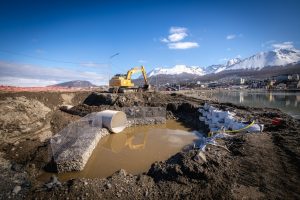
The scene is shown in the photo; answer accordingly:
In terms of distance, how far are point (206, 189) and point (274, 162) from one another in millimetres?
2621

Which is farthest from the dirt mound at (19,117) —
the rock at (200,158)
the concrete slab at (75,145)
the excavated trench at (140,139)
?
the rock at (200,158)

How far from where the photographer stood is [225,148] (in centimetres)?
760

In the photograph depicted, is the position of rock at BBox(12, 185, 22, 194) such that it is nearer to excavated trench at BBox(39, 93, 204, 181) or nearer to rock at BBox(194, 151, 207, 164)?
excavated trench at BBox(39, 93, 204, 181)

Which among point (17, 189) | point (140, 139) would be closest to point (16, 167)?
point (17, 189)

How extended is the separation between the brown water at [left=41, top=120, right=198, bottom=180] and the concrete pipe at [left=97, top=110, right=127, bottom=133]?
1.37 feet

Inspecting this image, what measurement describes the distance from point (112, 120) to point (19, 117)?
604 centimetres

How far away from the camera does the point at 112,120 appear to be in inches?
520

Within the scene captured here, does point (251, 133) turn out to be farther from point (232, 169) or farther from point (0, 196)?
point (0, 196)

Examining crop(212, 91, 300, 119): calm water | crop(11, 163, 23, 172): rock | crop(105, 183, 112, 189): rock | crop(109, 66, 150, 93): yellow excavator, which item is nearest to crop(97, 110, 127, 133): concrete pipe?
crop(11, 163, 23, 172): rock

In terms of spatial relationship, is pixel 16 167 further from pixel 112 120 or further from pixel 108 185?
→ pixel 112 120

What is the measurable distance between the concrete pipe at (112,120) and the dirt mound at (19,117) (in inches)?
165

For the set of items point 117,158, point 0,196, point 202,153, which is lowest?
point 117,158

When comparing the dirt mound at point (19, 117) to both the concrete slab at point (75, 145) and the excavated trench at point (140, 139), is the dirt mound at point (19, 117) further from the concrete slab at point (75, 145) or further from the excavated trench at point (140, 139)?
the concrete slab at point (75, 145)

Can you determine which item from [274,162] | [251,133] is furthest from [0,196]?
[251,133]
